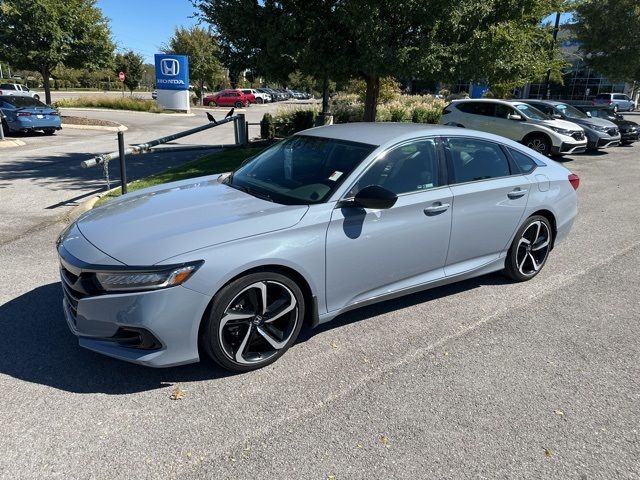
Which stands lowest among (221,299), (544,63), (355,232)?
(221,299)

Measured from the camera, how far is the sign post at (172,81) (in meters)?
33.7

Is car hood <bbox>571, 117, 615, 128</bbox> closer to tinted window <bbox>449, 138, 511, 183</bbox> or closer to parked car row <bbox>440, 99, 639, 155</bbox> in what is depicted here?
parked car row <bbox>440, 99, 639, 155</bbox>

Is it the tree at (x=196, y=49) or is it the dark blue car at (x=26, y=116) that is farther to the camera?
the tree at (x=196, y=49)

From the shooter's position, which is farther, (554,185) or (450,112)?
(450,112)

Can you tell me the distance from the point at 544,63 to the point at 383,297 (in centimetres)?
1100

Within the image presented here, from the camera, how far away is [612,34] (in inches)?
1036

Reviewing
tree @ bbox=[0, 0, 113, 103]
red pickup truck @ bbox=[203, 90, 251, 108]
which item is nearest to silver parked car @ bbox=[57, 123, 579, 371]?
tree @ bbox=[0, 0, 113, 103]

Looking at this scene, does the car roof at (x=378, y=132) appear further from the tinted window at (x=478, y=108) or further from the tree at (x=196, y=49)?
the tree at (x=196, y=49)

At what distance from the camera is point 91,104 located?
37.0 meters

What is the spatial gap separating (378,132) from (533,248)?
207 cm

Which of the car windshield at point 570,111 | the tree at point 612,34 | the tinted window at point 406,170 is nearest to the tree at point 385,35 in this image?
the car windshield at point 570,111

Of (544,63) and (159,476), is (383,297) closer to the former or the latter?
(159,476)

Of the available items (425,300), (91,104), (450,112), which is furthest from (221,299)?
(91,104)

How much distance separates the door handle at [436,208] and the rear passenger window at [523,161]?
1.27 metres
